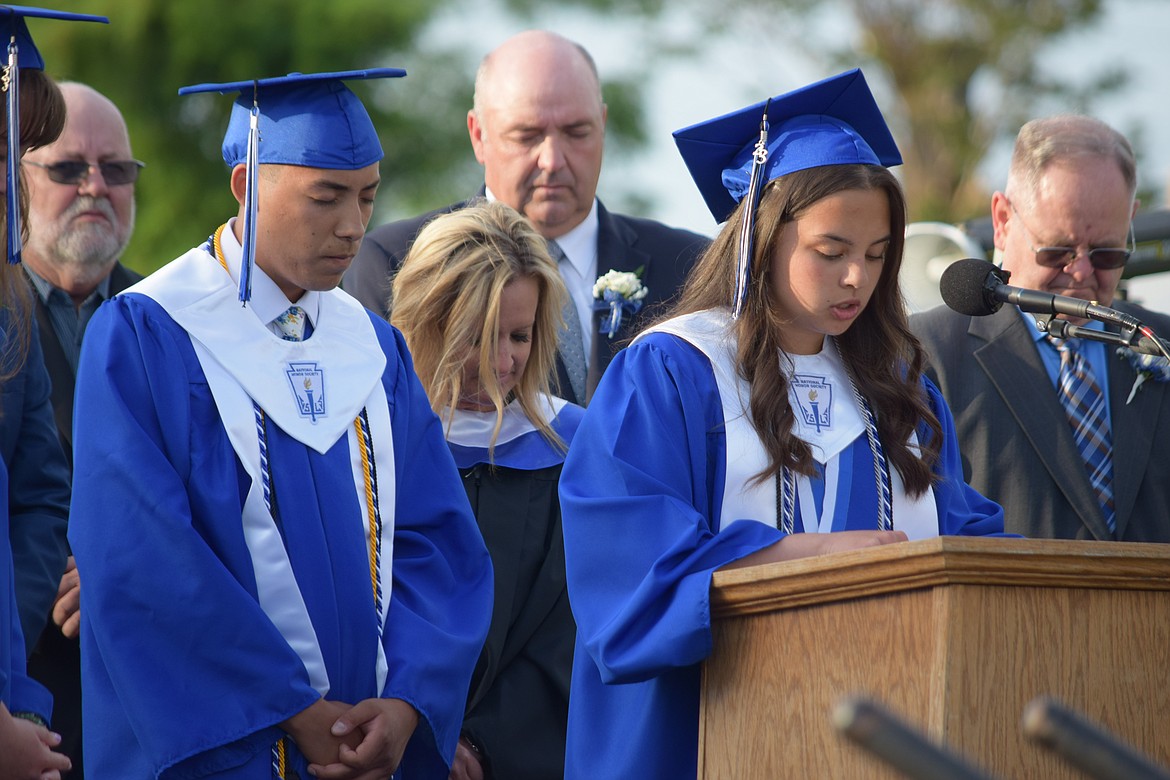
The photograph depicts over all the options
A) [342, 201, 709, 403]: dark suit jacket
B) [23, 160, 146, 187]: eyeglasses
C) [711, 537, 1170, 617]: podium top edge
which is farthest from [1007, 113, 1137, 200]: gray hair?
[23, 160, 146, 187]: eyeglasses

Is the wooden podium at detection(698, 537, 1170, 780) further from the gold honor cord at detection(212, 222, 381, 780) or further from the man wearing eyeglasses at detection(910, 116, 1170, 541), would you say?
the man wearing eyeglasses at detection(910, 116, 1170, 541)

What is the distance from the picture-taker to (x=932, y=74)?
21734mm

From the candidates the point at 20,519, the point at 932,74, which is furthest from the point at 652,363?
the point at 932,74

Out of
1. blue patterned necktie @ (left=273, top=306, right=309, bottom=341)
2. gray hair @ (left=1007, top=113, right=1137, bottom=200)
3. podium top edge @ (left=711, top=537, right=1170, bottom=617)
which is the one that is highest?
gray hair @ (left=1007, top=113, right=1137, bottom=200)

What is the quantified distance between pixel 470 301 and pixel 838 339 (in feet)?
3.70

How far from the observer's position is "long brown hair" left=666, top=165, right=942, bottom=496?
327 centimetres

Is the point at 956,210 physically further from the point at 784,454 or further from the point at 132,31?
the point at 784,454

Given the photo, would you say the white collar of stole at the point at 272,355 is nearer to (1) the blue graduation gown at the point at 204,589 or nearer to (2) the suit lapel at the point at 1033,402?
(1) the blue graduation gown at the point at 204,589

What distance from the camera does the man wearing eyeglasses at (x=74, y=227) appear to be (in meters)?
4.55

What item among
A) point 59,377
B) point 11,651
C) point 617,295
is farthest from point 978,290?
point 59,377

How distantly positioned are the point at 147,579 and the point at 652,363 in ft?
3.63

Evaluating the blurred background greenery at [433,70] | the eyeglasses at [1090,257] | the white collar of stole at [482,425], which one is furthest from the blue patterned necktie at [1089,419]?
the blurred background greenery at [433,70]

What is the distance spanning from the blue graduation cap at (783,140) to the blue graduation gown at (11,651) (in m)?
1.58

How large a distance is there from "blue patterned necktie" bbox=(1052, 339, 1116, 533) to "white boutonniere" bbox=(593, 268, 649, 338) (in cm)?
127
